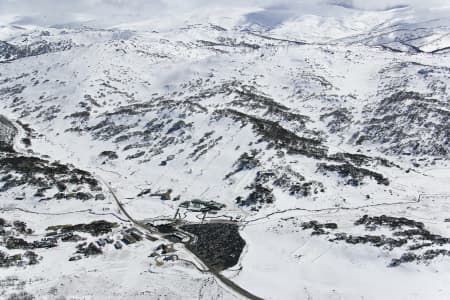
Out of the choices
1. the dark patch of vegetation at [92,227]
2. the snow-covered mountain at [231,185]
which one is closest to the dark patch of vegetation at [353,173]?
the snow-covered mountain at [231,185]

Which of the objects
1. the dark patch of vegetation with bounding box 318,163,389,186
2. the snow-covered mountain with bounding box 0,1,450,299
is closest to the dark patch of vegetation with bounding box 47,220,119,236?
the snow-covered mountain with bounding box 0,1,450,299

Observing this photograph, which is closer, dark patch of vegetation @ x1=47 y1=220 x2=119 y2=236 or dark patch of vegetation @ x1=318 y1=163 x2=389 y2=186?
dark patch of vegetation @ x1=47 y1=220 x2=119 y2=236

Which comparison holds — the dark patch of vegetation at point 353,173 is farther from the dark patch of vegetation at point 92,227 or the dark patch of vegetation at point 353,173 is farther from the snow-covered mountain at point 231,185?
the dark patch of vegetation at point 92,227

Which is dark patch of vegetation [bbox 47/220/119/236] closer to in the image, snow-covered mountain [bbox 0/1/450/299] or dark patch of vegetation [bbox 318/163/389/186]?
snow-covered mountain [bbox 0/1/450/299]

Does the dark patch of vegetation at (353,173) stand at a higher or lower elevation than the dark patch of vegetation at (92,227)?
higher

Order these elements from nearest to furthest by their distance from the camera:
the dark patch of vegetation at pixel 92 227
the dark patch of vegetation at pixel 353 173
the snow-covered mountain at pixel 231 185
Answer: the snow-covered mountain at pixel 231 185 → the dark patch of vegetation at pixel 92 227 → the dark patch of vegetation at pixel 353 173

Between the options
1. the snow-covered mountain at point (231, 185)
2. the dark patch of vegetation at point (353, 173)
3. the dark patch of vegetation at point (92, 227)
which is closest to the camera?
the snow-covered mountain at point (231, 185)

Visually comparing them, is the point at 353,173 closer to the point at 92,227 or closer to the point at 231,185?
the point at 231,185

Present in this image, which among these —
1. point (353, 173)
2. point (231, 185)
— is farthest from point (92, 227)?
point (353, 173)

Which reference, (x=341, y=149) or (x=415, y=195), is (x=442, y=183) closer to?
(x=415, y=195)

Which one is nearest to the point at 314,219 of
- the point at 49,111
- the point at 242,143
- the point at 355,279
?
the point at 355,279
